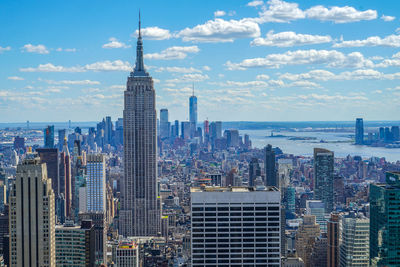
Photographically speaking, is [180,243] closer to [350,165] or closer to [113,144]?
[350,165]

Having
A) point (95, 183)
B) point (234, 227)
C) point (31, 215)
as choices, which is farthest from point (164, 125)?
point (234, 227)

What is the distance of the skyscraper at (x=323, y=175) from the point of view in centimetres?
7456

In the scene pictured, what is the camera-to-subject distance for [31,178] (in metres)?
26.2

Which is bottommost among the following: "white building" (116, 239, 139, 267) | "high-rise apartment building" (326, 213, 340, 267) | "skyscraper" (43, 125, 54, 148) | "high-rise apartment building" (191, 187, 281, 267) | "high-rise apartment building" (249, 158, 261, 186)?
"white building" (116, 239, 139, 267)

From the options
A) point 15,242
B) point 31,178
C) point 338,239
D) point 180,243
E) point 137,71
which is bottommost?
point 180,243

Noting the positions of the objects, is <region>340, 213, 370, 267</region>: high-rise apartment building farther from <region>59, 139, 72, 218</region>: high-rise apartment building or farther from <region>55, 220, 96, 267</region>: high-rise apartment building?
<region>59, 139, 72, 218</region>: high-rise apartment building

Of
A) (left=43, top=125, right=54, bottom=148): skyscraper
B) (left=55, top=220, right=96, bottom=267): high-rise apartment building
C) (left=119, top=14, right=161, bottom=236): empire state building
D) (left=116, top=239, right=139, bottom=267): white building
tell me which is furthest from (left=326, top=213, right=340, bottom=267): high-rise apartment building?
(left=43, top=125, right=54, bottom=148): skyscraper

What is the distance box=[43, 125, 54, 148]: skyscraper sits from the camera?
286 ft

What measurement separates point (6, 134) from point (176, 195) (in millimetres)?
26174

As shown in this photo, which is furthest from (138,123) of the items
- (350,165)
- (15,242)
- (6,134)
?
(15,242)

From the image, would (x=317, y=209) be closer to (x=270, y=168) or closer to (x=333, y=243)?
(x=333, y=243)

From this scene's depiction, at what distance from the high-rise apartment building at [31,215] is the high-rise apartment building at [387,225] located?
18.7 metres

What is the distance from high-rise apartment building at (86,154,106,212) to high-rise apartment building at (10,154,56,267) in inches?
1718

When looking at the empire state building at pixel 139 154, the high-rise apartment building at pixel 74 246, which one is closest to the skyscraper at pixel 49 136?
the empire state building at pixel 139 154
